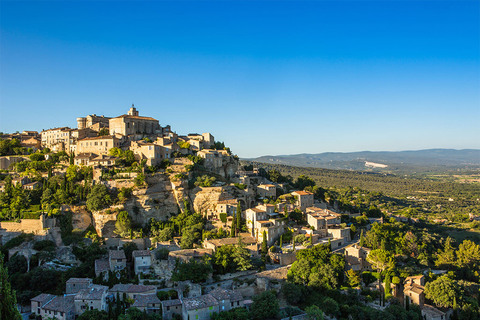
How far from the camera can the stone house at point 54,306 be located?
2580 cm

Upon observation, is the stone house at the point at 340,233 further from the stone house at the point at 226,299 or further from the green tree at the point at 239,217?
the stone house at the point at 226,299

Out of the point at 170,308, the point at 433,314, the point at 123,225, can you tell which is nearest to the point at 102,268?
the point at 123,225

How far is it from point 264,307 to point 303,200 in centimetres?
2297

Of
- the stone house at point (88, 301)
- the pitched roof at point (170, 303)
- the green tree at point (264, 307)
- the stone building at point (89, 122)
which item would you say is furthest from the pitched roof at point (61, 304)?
the stone building at point (89, 122)

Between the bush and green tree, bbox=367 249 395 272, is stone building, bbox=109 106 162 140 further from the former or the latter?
green tree, bbox=367 249 395 272

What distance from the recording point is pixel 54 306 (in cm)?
2623

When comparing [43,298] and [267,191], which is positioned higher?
[267,191]

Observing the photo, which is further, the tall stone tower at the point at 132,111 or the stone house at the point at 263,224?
the tall stone tower at the point at 132,111

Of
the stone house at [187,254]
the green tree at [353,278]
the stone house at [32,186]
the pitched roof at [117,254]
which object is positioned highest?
the stone house at [32,186]

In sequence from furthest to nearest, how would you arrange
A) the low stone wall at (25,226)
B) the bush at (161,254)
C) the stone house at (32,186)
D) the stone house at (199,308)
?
the stone house at (32,186), the low stone wall at (25,226), the bush at (161,254), the stone house at (199,308)

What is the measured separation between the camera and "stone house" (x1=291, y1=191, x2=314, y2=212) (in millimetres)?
47375

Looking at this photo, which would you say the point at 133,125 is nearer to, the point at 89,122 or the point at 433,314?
the point at 89,122

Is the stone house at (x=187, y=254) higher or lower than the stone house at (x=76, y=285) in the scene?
higher

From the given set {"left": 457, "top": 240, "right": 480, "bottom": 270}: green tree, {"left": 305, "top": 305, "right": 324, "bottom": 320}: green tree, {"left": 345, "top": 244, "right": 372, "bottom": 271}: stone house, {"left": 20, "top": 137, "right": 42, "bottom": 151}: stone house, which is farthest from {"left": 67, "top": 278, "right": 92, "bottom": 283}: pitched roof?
{"left": 457, "top": 240, "right": 480, "bottom": 270}: green tree
